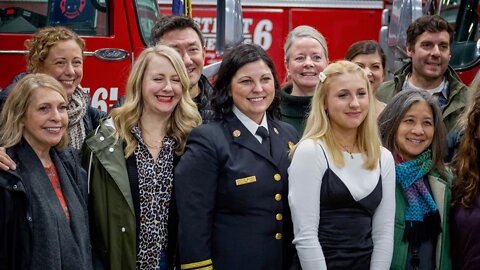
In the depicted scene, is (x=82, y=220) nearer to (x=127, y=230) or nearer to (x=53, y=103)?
(x=127, y=230)

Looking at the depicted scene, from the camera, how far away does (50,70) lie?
190 inches

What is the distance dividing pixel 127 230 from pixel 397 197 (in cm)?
134

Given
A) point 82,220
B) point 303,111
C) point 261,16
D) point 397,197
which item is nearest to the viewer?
point 82,220

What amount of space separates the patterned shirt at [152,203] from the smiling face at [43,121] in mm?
408

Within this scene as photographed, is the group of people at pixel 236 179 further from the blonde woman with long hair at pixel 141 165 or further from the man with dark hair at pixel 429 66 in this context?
the man with dark hair at pixel 429 66

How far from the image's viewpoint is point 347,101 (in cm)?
388

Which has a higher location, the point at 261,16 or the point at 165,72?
the point at 261,16

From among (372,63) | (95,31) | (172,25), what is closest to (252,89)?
(172,25)

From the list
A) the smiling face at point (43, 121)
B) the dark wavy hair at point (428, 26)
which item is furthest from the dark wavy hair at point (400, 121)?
the smiling face at point (43, 121)

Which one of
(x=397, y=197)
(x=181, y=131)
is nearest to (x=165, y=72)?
(x=181, y=131)

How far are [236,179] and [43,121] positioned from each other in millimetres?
932

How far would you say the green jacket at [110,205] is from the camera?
3.89 m

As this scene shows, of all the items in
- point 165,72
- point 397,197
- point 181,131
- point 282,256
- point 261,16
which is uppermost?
point 261,16

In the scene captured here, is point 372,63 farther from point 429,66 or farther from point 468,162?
point 468,162
